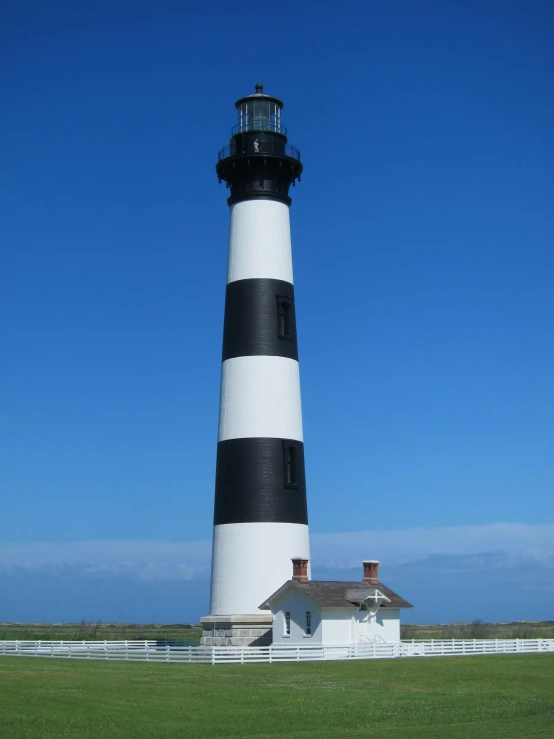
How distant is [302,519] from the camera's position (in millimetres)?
38812

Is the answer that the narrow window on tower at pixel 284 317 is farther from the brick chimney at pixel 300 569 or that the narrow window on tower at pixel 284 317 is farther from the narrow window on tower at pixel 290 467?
the brick chimney at pixel 300 569

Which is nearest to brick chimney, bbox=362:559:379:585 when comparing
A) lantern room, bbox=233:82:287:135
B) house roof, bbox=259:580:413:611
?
house roof, bbox=259:580:413:611

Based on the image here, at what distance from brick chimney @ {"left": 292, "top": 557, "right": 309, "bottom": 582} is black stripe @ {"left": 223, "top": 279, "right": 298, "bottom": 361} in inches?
301

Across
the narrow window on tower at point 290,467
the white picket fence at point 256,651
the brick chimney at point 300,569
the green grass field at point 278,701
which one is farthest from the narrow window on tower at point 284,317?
the green grass field at point 278,701

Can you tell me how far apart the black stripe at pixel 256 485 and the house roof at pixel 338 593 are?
7.98ft

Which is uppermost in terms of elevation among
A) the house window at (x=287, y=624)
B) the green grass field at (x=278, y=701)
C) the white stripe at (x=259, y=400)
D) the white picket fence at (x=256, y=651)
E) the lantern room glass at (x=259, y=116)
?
the lantern room glass at (x=259, y=116)

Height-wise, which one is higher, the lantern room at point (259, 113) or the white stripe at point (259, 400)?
the lantern room at point (259, 113)

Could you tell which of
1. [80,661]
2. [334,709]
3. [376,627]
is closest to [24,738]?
[334,709]

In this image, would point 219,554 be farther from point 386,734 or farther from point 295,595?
point 386,734

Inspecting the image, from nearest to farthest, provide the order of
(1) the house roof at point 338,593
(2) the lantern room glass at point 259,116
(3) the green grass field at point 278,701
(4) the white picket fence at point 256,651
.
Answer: (3) the green grass field at point 278,701
(4) the white picket fence at point 256,651
(1) the house roof at point 338,593
(2) the lantern room glass at point 259,116

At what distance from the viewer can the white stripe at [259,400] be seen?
126 ft

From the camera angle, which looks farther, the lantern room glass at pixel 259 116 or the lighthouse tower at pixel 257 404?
the lantern room glass at pixel 259 116

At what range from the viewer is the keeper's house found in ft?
124

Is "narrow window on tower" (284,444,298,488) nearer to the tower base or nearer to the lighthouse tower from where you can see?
the lighthouse tower
